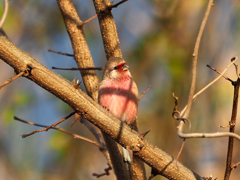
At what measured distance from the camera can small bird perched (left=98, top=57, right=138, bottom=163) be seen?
4.24m

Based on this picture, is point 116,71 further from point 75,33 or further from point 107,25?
point 107,25

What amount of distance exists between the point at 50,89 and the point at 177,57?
6.19 m

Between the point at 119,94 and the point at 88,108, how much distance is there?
6.23 ft

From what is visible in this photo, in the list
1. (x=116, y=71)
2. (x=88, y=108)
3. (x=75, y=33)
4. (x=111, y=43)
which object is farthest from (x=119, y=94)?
(x=88, y=108)

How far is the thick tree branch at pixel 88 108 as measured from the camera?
2.35 m

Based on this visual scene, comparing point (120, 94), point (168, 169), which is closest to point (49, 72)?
point (168, 169)

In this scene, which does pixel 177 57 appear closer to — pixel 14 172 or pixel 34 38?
pixel 34 38

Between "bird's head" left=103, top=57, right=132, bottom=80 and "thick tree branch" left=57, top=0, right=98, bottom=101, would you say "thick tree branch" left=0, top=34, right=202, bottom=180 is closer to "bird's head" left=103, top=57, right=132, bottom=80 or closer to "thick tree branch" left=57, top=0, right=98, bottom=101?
"thick tree branch" left=57, top=0, right=98, bottom=101

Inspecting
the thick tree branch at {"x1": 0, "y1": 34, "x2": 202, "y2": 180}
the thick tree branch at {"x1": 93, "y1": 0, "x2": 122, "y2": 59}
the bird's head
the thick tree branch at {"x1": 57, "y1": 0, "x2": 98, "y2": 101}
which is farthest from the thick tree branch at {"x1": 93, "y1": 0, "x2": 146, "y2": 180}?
the bird's head

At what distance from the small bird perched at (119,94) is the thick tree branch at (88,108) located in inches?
48.3

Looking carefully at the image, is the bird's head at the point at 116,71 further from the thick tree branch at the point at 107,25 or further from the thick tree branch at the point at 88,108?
the thick tree branch at the point at 88,108

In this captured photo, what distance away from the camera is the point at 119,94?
175 inches

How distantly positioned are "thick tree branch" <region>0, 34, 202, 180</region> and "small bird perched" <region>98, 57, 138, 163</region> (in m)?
1.23

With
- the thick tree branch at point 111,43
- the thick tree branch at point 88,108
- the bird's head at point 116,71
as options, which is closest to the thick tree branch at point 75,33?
the thick tree branch at point 111,43
